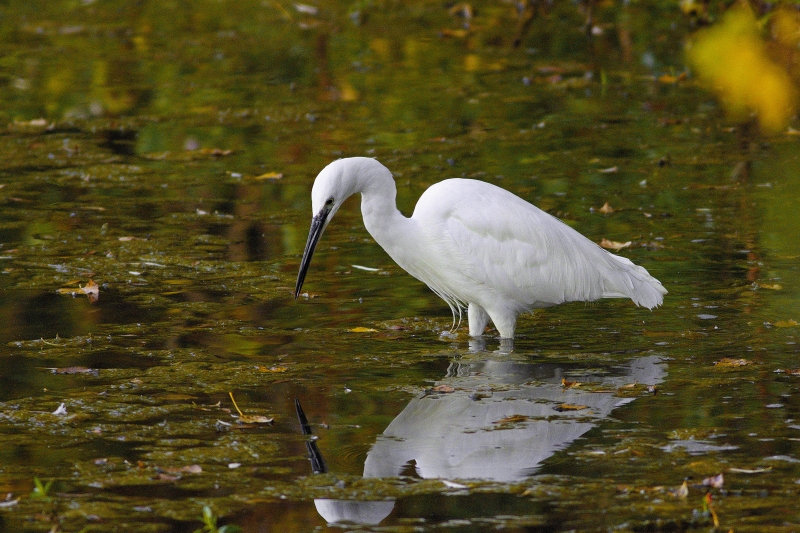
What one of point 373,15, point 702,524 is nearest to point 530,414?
point 702,524

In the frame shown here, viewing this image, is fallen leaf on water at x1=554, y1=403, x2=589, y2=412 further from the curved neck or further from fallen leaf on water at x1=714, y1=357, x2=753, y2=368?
the curved neck

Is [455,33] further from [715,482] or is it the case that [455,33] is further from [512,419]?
[715,482]

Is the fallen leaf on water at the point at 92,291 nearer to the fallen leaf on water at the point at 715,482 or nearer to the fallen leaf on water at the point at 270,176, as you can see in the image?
the fallen leaf on water at the point at 270,176

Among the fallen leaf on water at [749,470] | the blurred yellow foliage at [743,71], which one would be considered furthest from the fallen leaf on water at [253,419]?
the blurred yellow foliage at [743,71]

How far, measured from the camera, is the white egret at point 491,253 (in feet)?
19.2

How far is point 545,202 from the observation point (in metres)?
8.49

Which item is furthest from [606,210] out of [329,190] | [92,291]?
[92,291]

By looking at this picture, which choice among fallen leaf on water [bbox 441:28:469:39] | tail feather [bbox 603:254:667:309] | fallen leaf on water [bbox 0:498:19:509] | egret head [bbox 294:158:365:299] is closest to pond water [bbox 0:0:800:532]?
fallen leaf on water [bbox 0:498:19:509]

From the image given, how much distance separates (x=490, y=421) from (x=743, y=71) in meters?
9.79

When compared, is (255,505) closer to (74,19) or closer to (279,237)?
(279,237)

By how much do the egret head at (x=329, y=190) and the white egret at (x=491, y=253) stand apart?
10 cm

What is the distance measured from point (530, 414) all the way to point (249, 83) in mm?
9098

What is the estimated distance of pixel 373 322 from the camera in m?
6.16

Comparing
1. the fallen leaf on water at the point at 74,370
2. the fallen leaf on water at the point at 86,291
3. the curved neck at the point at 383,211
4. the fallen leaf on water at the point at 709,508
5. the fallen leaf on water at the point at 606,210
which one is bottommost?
the fallen leaf on water at the point at 709,508
